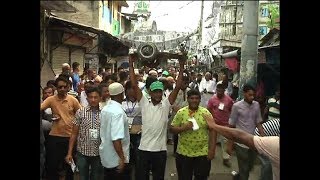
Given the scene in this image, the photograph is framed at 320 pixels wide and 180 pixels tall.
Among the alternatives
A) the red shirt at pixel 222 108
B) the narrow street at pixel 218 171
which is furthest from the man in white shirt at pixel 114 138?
the red shirt at pixel 222 108

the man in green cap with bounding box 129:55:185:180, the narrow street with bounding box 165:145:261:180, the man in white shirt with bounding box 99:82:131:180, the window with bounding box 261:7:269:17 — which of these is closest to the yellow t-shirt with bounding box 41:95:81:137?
the man in white shirt with bounding box 99:82:131:180

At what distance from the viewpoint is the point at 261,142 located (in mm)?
2486

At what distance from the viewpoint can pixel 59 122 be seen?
15.7 ft

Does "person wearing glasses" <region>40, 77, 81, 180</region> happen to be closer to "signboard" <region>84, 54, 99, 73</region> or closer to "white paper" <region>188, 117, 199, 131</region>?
"white paper" <region>188, 117, 199, 131</region>

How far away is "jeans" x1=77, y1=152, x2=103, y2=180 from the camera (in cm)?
438

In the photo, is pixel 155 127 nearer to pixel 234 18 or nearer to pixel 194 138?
pixel 194 138

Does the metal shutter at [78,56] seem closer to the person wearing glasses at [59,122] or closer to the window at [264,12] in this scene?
the person wearing glasses at [59,122]

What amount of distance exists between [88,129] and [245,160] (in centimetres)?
207

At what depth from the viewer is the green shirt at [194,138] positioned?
456 cm

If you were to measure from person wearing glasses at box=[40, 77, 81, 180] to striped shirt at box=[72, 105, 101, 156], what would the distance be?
1.45ft

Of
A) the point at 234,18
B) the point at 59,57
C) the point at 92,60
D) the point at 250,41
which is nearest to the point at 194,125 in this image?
the point at 250,41
